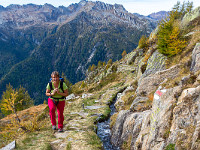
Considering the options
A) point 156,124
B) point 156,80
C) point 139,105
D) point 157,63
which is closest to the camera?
point 156,124

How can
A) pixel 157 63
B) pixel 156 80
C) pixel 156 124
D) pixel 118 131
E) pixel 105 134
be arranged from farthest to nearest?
1. pixel 157 63
2. pixel 156 80
3. pixel 105 134
4. pixel 118 131
5. pixel 156 124

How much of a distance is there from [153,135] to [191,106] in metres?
1.96

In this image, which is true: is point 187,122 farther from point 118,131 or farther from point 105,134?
point 105,134

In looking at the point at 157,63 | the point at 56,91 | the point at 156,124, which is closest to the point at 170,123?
the point at 156,124

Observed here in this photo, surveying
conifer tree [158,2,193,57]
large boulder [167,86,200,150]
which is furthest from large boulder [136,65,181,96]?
large boulder [167,86,200,150]

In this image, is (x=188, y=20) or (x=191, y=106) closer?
(x=191, y=106)

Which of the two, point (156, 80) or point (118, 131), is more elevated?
point (156, 80)

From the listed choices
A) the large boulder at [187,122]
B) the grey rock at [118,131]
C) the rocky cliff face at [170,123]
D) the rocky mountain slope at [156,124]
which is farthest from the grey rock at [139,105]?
the large boulder at [187,122]

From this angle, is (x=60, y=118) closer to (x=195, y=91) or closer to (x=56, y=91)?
(x=56, y=91)

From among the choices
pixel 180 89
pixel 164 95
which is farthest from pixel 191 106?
pixel 164 95

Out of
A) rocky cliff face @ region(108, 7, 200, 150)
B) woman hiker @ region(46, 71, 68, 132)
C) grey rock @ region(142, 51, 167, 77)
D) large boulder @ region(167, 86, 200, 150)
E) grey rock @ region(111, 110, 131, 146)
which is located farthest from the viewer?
grey rock @ region(142, 51, 167, 77)

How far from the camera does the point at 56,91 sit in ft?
24.3

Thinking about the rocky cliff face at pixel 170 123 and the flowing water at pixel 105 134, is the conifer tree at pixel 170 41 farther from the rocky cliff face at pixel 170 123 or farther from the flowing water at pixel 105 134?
the flowing water at pixel 105 134

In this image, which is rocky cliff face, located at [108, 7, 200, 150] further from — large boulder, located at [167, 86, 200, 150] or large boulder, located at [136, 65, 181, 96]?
large boulder, located at [136, 65, 181, 96]
